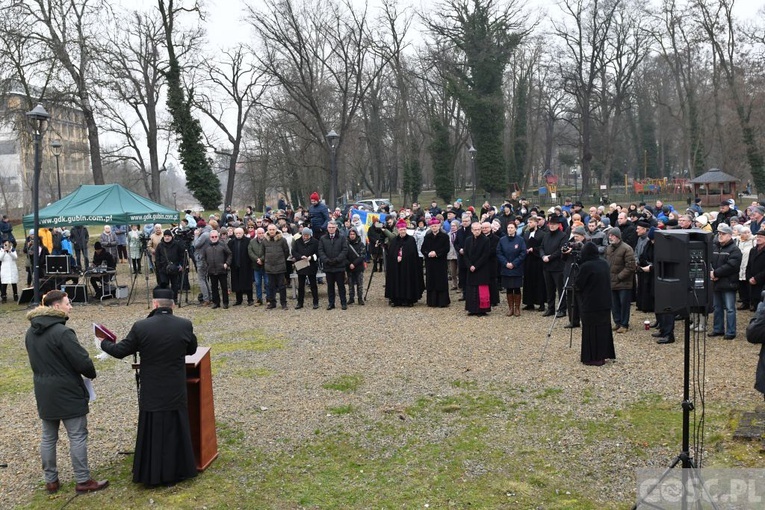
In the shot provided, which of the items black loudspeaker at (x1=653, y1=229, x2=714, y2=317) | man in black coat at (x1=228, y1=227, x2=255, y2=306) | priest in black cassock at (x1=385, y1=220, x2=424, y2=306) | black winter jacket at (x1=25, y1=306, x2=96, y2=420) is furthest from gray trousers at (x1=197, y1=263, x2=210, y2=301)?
black loudspeaker at (x1=653, y1=229, x2=714, y2=317)

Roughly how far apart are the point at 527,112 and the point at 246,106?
27.2m

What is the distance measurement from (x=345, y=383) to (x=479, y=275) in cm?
544

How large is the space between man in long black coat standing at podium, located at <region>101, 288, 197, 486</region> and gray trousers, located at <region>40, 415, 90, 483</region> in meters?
0.47

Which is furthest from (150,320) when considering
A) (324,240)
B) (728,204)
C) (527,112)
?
(527,112)

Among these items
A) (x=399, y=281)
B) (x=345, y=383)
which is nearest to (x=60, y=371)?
(x=345, y=383)

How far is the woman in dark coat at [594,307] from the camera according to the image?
9844mm

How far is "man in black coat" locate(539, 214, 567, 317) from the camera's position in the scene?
13312 millimetres

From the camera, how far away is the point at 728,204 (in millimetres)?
17047

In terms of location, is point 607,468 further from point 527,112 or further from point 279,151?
point 527,112

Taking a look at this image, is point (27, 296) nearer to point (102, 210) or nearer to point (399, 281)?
point (102, 210)

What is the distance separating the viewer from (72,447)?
20.5ft

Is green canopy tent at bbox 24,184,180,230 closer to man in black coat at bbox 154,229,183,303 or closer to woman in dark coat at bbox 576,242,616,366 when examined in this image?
man in black coat at bbox 154,229,183,303

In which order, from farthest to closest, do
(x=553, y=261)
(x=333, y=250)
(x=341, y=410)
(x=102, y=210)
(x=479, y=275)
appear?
(x=102, y=210) < (x=333, y=250) < (x=479, y=275) < (x=553, y=261) < (x=341, y=410)

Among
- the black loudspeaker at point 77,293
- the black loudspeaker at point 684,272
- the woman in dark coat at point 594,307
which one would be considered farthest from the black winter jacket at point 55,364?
the black loudspeaker at point 77,293
